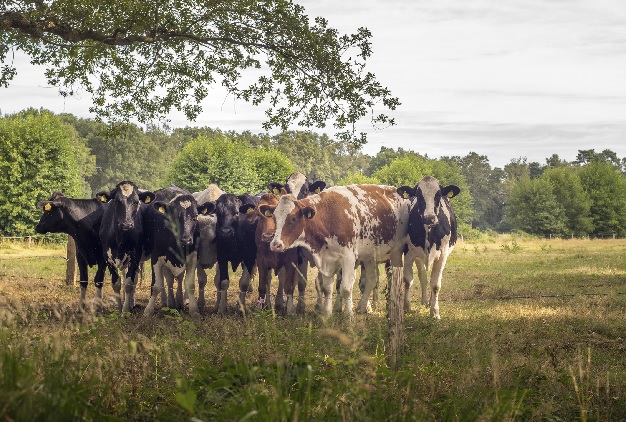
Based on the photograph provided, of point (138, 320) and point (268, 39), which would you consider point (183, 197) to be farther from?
point (268, 39)

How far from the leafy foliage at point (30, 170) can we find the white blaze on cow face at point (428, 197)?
33963 mm

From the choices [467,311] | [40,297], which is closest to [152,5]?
[40,297]

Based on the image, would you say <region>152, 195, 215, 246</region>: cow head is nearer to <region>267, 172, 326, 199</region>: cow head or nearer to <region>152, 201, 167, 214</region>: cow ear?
<region>152, 201, 167, 214</region>: cow ear

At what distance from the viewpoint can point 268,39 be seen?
56.9 feet

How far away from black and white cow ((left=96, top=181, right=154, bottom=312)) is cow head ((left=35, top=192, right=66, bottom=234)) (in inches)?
56.5

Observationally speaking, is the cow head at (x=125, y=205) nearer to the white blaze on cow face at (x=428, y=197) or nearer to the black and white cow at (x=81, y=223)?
Answer: the black and white cow at (x=81, y=223)

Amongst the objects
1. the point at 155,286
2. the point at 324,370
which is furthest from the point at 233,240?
the point at 324,370

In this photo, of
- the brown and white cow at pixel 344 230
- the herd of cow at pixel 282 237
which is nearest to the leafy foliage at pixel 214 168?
the herd of cow at pixel 282 237

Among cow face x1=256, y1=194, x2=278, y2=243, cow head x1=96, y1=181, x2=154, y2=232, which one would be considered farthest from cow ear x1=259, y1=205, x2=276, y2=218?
cow head x1=96, y1=181, x2=154, y2=232

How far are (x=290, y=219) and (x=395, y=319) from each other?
513 cm

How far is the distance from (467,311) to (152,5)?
32.7ft

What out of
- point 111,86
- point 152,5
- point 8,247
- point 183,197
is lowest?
point 8,247

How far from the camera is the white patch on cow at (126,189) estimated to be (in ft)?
44.3

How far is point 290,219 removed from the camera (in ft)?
40.7
